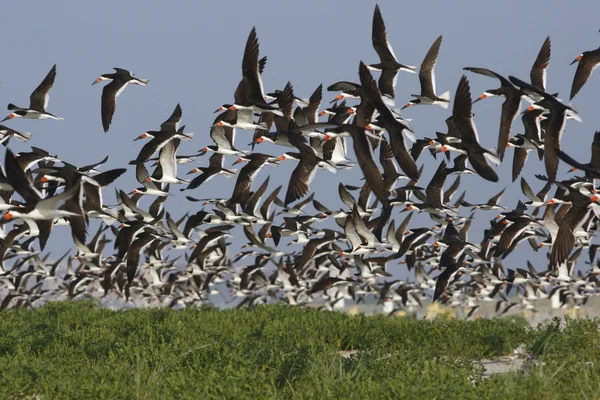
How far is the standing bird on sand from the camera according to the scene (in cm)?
1836

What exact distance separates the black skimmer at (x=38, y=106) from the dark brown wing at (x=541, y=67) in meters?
10.2

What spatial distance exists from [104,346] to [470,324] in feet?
23.7

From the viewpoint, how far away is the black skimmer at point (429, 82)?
16664 mm

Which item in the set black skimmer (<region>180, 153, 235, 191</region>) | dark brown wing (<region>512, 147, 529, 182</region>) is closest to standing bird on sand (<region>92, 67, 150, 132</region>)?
black skimmer (<region>180, 153, 235, 191</region>)

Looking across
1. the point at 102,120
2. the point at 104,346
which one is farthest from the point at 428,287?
the point at 104,346

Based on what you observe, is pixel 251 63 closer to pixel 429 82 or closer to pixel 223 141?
pixel 223 141

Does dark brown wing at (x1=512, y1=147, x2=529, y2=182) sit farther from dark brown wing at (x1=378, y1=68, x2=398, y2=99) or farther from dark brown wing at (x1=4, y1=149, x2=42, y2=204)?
dark brown wing at (x1=4, y1=149, x2=42, y2=204)

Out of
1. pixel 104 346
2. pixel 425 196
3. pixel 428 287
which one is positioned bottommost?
pixel 428 287

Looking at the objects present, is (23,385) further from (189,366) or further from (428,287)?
(428,287)

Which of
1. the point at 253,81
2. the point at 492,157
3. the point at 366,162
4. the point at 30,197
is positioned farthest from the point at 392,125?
the point at 30,197

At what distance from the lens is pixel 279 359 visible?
1097 centimetres

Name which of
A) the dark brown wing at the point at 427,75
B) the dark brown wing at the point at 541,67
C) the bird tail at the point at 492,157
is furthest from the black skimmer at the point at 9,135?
the dark brown wing at the point at 541,67

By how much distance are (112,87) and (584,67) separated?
1033 centimetres

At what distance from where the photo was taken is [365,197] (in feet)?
62.0
